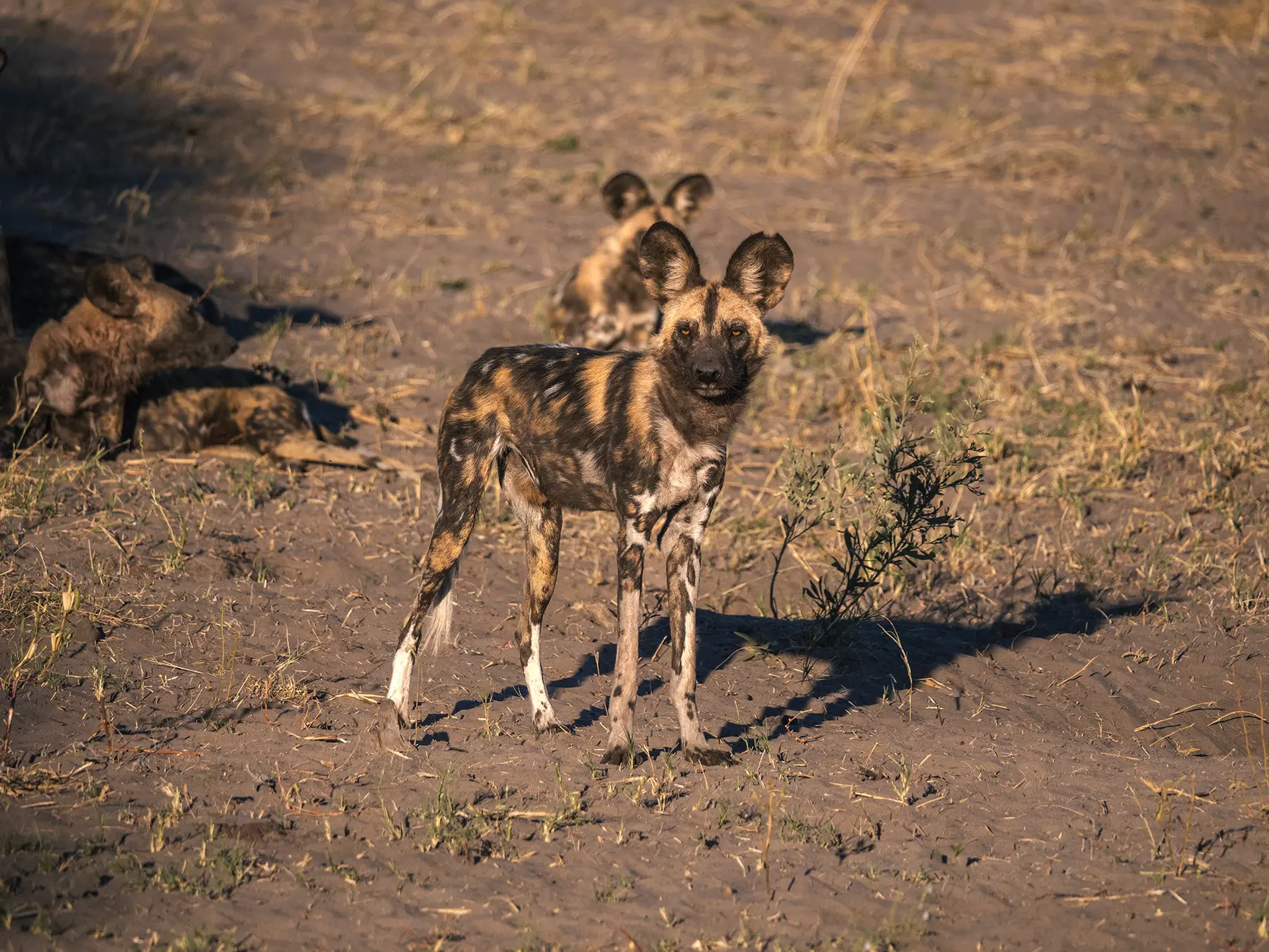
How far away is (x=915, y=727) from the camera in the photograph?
4.94m

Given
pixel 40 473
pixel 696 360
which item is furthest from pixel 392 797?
pixel 40 473

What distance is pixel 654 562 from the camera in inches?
261

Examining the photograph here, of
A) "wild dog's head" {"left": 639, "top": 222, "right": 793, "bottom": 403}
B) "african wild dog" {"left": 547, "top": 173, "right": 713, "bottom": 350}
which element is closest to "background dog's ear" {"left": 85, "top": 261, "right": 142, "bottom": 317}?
"african wild dog" {"left": 547, "top": 173, "right": 713, "bottom": 350}

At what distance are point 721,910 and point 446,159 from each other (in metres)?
8.89

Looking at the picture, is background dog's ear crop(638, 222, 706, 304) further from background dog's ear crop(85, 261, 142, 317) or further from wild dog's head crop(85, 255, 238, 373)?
background dog's ear crop(85, 261, 142, 317)

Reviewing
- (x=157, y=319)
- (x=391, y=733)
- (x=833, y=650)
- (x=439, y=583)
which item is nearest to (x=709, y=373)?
(x=439, y=583)

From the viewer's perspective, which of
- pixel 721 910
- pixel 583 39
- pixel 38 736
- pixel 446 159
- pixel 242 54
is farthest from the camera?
pixel 583 39

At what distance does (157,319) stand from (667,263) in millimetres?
3496

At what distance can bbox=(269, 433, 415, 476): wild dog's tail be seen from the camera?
23.1ft

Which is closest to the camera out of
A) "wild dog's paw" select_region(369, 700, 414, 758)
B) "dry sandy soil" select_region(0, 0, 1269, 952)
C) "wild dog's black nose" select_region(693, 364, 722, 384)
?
"dry sandy soil" select_region(0, 0, 1269, 952)

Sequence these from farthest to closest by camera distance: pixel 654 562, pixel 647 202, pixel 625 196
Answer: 1. pixel 647 202
2. pixel 625 196
3. pixel 654 562

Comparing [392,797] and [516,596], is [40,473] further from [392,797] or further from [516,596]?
[392,797]

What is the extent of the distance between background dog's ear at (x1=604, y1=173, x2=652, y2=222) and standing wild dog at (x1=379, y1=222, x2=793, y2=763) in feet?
10.9

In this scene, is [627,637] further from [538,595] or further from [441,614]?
[441,614]
